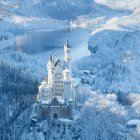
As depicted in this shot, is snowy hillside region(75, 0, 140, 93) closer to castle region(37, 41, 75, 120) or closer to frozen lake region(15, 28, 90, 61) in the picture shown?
frozen lake region(15, 28, 90, 61)

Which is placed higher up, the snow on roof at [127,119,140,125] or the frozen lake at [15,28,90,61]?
the frozen lake at [15,28,90,61]

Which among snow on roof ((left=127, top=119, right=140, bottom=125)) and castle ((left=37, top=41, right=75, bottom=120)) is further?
castle ((left=37, top=41, right=75, bottom=120))

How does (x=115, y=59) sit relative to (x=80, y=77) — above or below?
above

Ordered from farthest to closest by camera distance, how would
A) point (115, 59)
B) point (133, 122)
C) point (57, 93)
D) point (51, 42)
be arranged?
point (51, 42), point (115, 59), point (57, 93), point (133, 122)

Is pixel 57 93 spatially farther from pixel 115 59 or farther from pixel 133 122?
pixel 115 59

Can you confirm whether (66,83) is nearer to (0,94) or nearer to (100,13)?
(0,94)

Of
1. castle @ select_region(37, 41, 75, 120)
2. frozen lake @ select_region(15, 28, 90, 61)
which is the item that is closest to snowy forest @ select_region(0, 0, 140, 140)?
frozen lake @ select_region(15, 28, 90, 61)

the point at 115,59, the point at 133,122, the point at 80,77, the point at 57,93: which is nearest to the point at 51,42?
the point at 115,59

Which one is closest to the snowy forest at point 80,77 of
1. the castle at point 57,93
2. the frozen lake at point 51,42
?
the frozen lake at point 51,42

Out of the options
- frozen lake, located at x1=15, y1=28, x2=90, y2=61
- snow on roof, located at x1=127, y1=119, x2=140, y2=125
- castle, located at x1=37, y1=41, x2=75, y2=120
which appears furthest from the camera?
frozen lake, located at x1=15, y1=28, x2=90, y2=61
